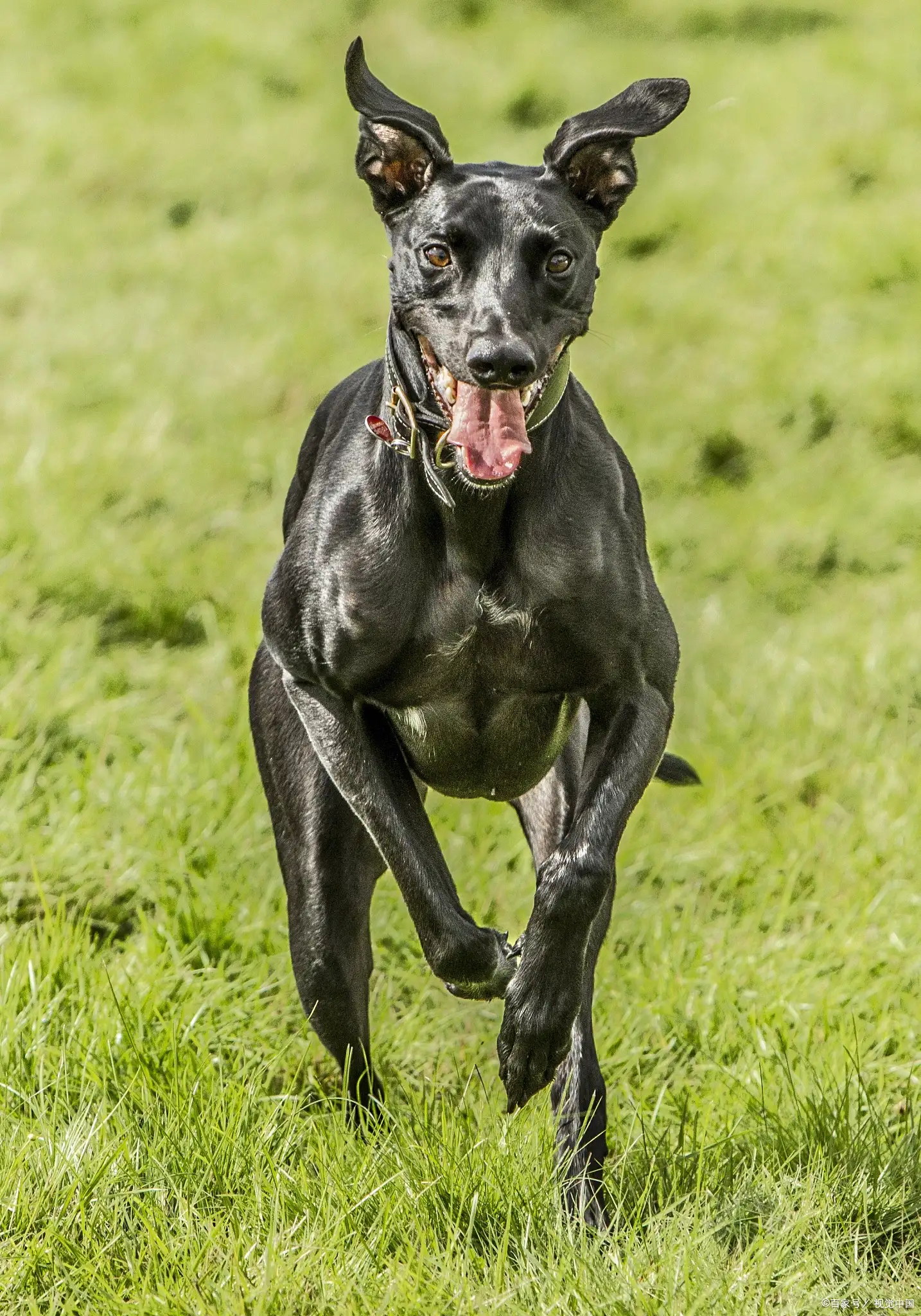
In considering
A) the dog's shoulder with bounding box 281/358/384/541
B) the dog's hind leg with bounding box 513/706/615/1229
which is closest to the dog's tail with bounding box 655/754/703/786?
the dog's hind leg with bounding box 513/706/615/1229

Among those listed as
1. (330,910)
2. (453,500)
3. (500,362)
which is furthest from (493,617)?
(330,910)

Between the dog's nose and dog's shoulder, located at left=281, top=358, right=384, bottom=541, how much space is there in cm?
67

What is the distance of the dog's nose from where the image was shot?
108 inches

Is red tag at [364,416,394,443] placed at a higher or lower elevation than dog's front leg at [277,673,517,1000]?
higher

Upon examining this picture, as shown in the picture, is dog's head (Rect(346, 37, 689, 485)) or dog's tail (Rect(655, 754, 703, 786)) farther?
dog's tail (Rect(655, 754, 703, 786))

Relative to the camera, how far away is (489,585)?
3.11 metres

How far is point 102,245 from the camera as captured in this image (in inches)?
345

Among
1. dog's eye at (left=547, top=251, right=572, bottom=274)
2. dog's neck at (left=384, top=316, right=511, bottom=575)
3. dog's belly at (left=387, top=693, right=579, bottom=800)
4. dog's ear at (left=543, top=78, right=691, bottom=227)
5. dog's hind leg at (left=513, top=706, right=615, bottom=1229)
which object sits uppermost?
dog's ear at (left=543, top=78, right=691, bottom=227)

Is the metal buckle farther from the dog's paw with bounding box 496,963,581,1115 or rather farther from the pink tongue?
the dog's paw with bounding box 496,963,581,1115

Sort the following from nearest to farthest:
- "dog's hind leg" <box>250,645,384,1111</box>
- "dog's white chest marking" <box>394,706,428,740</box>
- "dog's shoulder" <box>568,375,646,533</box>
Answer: "dog's shoulder" <box>568,375,646,533</box>
"dog's white chest marking" <box>394,706,428,740</box>
"dog's hind leg" <box>250,645,384,1111</box>

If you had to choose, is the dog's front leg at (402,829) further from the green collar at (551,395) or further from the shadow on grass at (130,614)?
the shadow on grass at (130,614)

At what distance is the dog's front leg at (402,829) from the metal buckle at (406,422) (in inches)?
20.4

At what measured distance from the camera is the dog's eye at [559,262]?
2.96m

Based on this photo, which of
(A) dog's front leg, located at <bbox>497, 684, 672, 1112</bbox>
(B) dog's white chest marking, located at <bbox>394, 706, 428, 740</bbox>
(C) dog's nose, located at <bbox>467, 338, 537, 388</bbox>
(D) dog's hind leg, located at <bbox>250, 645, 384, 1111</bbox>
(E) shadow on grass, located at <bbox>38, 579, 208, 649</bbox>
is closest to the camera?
(C) dog's nose, located at <bbox>467, 338, 537, 388</bbox>
